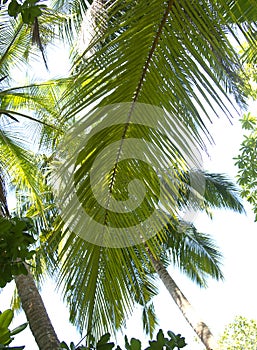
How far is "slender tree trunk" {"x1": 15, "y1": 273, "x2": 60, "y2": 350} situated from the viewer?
11.0 feet

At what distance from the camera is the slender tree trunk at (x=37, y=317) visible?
3.36 meters

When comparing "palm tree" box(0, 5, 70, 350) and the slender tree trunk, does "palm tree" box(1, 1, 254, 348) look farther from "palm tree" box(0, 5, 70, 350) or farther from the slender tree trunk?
"palm tree" box(0, 5, 70, 350)

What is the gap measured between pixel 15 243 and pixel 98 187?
0.45 m

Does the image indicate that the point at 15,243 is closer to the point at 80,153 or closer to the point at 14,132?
the point at 80,153

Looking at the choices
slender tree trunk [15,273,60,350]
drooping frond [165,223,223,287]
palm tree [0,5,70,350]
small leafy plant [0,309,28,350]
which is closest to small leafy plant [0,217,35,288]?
small leafy plant [0,309,28,350]

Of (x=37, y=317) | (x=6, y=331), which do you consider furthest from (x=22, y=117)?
(x=6, y=331)

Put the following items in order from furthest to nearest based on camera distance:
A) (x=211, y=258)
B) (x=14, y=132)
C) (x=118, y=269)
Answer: (x=211, y=258)
(x=14, y=132)
(x=118, y=269)

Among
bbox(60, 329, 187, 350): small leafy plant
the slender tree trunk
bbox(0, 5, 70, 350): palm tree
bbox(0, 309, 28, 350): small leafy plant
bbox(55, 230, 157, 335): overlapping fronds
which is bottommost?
bbox(60, 329, 187, 350): small leafy plant

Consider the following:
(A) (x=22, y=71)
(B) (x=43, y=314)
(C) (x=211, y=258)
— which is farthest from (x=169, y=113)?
(C) (x=211, y=258)

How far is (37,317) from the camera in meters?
3.62

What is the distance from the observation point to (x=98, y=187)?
196 centimetres

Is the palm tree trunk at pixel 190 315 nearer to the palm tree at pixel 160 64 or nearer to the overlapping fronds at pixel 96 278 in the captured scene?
the overlapping fronds at pixel 96 278

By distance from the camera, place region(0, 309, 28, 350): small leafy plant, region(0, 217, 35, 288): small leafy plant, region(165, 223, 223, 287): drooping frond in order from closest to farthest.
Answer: region(0, 309, 28, 350): small leafy plant → region(0, 217, 35, 288): small leafy plant → region(165, 223, 223, 287): drooping frond

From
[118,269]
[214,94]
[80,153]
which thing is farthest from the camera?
[118,269]
